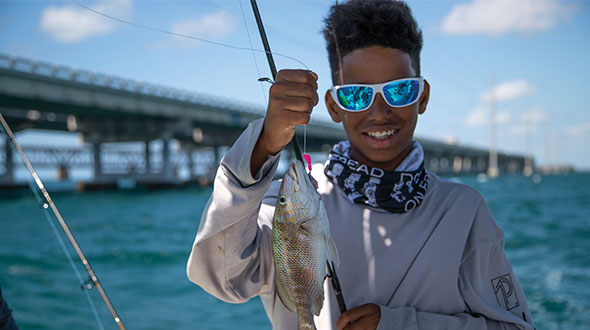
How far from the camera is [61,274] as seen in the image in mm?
9836

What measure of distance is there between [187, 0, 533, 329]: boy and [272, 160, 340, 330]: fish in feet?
0.34

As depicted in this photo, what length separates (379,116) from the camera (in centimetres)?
187

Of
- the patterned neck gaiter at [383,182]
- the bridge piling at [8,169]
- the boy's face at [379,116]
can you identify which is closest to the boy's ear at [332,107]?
the boy's face at [379,116]

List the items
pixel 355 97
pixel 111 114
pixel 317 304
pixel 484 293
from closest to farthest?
pixel 317 304 < pixel 484 293 < pixel 355 97 < pixel 111 114

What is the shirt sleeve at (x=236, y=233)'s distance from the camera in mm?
1438

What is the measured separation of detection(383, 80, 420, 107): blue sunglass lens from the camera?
181 cm

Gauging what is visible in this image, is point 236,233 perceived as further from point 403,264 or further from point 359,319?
point 403,264

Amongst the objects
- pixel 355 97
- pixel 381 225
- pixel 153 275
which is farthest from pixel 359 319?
pixel 153 275

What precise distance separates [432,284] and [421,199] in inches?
14.2

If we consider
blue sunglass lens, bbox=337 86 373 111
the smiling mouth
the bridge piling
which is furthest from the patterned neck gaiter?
the bridge piling

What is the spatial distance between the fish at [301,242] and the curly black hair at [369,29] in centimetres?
69

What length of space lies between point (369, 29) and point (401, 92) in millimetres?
298

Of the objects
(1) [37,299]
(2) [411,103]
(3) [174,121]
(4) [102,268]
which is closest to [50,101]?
(3) [174,121]

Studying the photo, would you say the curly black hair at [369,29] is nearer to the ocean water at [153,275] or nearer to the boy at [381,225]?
the boy at [381,225]
